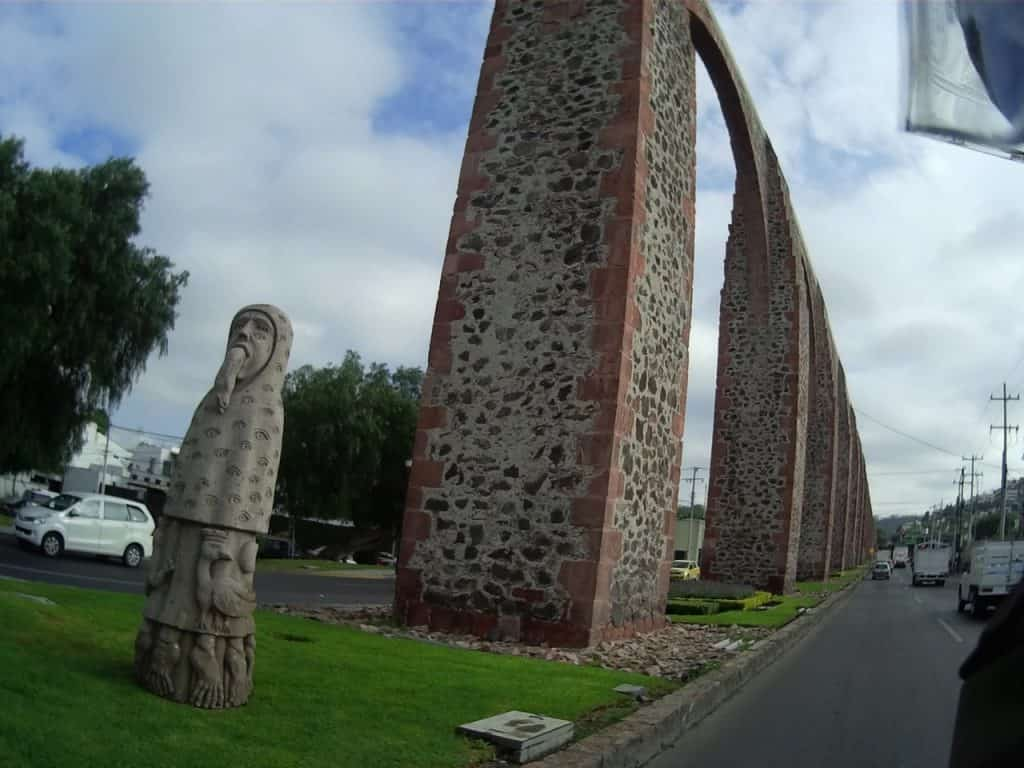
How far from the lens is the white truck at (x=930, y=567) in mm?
41594

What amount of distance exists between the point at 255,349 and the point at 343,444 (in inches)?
1137

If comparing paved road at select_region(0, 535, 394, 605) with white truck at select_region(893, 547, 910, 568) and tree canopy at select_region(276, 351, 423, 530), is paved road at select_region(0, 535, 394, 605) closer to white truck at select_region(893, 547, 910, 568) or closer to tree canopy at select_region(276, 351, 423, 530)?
tree canopy at select_region(276, 351, 423, 530)

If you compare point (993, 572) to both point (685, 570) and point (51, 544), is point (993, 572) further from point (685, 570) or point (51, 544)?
point (51, 544)

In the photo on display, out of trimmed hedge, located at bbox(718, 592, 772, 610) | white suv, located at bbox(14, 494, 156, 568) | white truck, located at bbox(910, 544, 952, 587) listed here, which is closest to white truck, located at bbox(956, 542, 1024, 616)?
trimmed hedge, located at bbox(718, 592, 772, 610)

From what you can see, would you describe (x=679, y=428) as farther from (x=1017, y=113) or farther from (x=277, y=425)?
(x=1017, y=113)

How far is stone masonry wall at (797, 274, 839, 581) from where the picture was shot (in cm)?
3203

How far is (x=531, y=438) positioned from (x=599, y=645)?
2.17 metres

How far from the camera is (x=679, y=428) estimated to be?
11.3 metres

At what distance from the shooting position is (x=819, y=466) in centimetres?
3262

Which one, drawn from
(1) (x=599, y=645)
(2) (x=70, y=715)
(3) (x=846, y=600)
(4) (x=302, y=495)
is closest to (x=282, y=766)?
(2) (x=70, y=715)

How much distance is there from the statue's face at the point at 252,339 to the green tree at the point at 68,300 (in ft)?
58.5

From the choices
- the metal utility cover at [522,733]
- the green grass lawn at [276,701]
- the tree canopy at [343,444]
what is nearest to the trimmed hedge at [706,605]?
the green grass lawn at [276,701]

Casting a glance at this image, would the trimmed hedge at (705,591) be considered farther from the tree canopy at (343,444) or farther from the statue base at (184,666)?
the tree canopy at (343,444)

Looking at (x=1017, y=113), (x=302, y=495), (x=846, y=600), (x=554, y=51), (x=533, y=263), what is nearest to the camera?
(x=1017, y=113)
